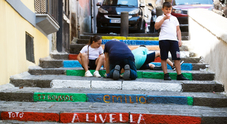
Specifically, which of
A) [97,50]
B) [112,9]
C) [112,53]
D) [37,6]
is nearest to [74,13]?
[112,9]

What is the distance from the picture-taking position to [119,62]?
4.49 m

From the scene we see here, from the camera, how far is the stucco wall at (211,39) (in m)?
4.20

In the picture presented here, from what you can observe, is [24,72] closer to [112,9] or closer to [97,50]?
[97,50]

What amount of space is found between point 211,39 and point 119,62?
1867mm

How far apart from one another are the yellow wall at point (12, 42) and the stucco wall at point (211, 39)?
3424 mm

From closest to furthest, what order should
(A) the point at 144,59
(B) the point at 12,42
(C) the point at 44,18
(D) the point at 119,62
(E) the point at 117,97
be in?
(E) the point at 117,97, (B) the point at 12,42, (D) the point at 119,62, (A) the point at 144,59, (C) the point at 44,18

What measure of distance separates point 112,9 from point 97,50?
17.1 ft

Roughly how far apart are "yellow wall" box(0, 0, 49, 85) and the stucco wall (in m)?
3.42

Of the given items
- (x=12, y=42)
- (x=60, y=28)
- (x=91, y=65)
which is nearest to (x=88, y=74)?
(x=91, y=65)

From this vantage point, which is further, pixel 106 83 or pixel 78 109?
pixel 106 83

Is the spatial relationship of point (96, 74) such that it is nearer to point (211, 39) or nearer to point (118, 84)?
point (118, 84)

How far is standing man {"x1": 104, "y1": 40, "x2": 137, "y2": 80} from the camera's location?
4298mm

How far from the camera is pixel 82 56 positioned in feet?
16.3

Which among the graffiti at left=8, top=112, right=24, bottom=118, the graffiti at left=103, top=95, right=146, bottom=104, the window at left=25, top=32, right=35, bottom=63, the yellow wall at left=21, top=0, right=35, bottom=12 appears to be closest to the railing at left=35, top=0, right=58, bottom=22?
the yellow wall at left=21, top=0, right=35, bottom=12
